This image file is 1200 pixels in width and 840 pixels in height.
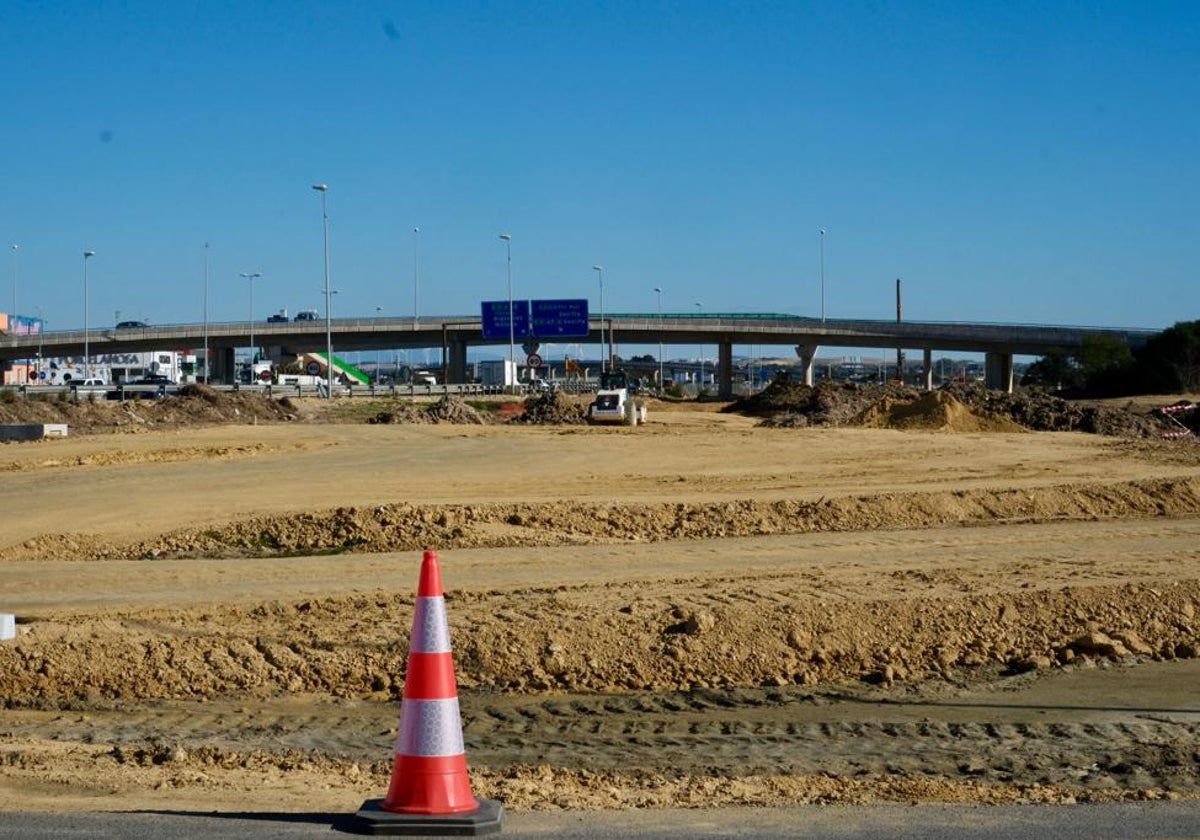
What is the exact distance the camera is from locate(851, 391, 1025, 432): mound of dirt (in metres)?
43.8

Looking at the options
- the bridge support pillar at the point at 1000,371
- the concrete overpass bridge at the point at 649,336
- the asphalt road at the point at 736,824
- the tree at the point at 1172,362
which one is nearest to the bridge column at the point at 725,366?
the concrete overpass bridge at the point at 649,336

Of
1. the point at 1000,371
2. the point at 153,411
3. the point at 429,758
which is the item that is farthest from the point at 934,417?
the point at 1000,371

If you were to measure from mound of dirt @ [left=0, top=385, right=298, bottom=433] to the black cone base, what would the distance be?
38432mm

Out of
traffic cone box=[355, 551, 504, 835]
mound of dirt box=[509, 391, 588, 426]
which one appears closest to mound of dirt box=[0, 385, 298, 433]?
mound of dirt box=[509, 391, 588, 426]

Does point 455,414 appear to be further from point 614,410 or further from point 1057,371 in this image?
point 1057,371

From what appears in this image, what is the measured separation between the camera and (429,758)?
682 cm

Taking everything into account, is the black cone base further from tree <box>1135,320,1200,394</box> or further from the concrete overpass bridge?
the concrete overpass bridge

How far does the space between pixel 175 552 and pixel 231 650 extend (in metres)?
6.69

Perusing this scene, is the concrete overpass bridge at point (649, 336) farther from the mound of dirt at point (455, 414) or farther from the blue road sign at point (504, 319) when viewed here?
the mound of dirt at point (455, 414)

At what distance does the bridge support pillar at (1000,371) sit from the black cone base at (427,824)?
90.7 m

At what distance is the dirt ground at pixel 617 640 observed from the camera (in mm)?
8922

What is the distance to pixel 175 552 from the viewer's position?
18.3 metres

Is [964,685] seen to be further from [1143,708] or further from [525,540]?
[525,540]

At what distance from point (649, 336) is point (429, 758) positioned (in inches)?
3948
